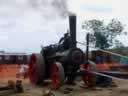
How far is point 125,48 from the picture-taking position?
37.9 m

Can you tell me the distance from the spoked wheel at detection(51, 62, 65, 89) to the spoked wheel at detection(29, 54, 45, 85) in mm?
1085

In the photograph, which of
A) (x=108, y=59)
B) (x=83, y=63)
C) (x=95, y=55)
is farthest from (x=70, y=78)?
(x=108, y=59)

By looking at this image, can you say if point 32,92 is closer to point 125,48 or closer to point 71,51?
point 71,51

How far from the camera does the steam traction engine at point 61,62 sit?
45.6ft

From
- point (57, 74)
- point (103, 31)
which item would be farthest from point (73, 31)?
point (103, 31)

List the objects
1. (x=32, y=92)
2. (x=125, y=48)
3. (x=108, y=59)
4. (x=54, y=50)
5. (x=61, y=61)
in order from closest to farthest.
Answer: (x=32, y=92)
(x=61, y=61)
(x=54, y=50)
(x=108, y=59)
(x=125, y=48)

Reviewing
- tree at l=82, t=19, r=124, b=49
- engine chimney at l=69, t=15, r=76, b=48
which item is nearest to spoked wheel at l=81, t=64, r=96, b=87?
engine chimney at l=69, t=15, r=76, b=48

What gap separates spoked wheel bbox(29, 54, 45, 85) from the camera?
15.3 m

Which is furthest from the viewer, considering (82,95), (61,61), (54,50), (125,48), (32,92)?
(125,48)

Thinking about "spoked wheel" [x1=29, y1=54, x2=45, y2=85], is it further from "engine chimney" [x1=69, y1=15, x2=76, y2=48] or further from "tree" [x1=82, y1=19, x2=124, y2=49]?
"tree" [x1=82, y1=19, x2=124, y2=49]

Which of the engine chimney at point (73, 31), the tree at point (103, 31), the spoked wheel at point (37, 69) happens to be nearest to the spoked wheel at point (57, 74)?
the engine chimney at point (73, 31)

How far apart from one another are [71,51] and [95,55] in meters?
9.70

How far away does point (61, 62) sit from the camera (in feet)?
47.2

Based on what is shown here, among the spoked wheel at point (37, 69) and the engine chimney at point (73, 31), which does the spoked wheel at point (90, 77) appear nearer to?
the engine chimney at point (73, 31)
